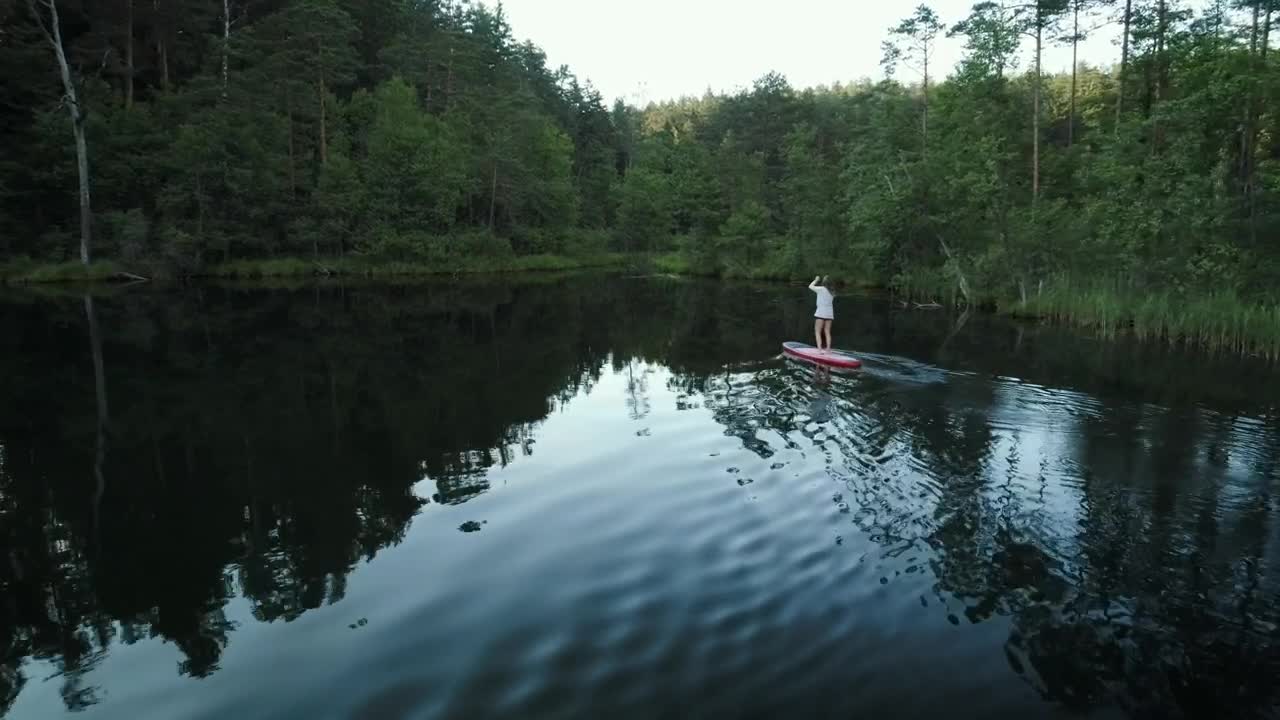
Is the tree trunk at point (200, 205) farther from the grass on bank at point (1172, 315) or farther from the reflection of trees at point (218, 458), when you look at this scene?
the grass on bank at point (1172, 315)

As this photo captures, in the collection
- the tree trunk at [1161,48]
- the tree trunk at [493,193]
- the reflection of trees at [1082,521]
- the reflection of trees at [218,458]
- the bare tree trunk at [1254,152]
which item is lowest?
the reflection of trees at [1082,521]

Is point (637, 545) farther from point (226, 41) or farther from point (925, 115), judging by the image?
point (226, 41)

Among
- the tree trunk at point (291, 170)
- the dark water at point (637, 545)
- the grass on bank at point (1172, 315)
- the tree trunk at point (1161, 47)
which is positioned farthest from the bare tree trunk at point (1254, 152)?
the tree trunk at point (291, 170)

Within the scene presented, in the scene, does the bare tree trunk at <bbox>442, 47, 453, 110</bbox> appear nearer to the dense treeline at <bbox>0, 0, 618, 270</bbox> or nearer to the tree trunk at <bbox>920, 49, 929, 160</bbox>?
the dense treeline at <bbox>0, 0, 618, 270</bbox>

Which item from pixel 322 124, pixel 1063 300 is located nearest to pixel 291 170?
pixel 322 124

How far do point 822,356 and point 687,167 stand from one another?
4767 centimetres

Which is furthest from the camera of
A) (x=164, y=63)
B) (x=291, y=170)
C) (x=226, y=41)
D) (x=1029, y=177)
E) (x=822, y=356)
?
(x=164, y=63)

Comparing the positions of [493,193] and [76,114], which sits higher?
[76,114]

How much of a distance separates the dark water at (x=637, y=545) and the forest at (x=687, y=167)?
27.2 ft

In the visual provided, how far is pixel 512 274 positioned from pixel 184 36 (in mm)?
25029

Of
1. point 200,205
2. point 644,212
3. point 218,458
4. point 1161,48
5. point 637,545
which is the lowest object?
point 637,545

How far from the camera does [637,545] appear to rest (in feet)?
22.9

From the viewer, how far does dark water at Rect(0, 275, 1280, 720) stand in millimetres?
4883

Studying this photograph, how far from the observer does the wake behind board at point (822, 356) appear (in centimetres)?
1578
